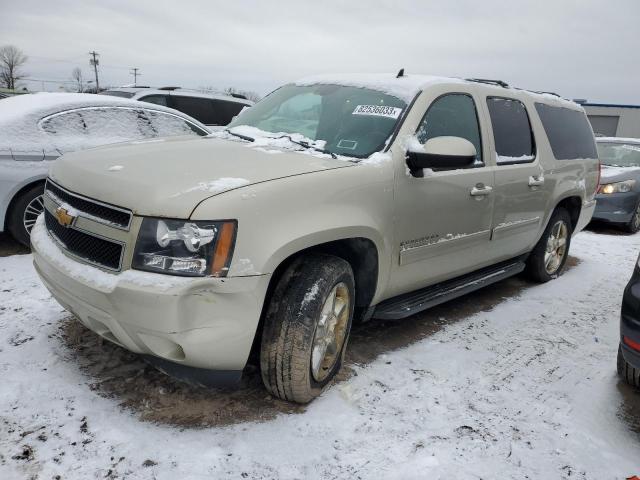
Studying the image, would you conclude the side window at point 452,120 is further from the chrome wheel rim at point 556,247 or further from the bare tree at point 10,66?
the bare tree at point 10,66

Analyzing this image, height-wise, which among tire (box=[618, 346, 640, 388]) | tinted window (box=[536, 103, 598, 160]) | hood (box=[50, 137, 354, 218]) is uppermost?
tinted window (box=[536, 103, 598, 160])

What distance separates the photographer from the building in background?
3497 centimetres

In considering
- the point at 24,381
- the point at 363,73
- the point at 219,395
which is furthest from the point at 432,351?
the point at 24,381

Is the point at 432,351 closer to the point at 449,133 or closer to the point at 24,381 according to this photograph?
the point at 449,133

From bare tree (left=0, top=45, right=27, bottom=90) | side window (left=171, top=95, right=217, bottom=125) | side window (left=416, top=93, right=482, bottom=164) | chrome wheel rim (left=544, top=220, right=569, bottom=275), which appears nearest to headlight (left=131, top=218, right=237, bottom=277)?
side window (left=416, top=93, right=482, bottom=164)

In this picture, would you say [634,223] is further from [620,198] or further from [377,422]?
[377,422]

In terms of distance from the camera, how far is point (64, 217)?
99.2 inches

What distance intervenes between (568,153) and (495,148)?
1508 millimetres

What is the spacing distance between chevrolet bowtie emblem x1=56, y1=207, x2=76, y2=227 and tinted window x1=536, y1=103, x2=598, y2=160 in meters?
3.96

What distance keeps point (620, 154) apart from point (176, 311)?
9712 mm

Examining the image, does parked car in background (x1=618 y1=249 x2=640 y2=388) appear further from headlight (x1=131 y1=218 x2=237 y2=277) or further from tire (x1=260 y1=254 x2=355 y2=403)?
headlight (x1=131 y1=218 x2=237 y2=277)

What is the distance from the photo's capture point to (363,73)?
12.6ft

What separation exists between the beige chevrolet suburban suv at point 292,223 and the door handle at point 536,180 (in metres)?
0.04

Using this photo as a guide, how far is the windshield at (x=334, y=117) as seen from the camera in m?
3.06
